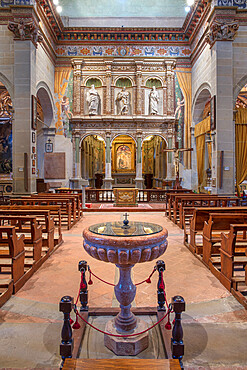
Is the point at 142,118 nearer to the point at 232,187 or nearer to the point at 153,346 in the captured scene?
the point at 232,187

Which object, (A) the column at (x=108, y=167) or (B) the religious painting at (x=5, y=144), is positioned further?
(A) the column at (x=108, y=167)

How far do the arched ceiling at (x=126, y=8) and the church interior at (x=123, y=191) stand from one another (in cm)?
8

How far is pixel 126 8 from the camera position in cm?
1878

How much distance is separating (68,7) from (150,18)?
18.0 ft

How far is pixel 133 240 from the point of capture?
2367mm

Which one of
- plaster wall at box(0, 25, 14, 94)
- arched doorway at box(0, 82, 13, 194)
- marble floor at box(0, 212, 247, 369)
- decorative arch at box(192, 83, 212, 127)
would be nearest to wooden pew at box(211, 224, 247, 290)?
marble floor at box(0, 212, 247, 369)

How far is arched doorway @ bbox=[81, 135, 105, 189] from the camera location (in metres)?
19.0

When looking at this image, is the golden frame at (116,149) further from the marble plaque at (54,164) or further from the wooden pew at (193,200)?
the wooden pew at (193,200)

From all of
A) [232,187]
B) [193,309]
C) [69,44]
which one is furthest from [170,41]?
[193,309]

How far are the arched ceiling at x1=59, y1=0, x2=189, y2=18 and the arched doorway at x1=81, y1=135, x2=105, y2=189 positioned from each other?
8168 millimetres

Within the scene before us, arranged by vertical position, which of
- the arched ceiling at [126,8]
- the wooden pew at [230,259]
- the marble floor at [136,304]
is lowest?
the marble floor at [136,304]

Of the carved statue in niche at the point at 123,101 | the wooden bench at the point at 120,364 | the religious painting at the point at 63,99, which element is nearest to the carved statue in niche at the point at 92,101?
the religious painting at the point at 63,99

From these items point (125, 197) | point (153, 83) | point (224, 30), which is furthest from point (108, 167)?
point (224, 30)

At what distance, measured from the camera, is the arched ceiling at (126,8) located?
18.6 m
